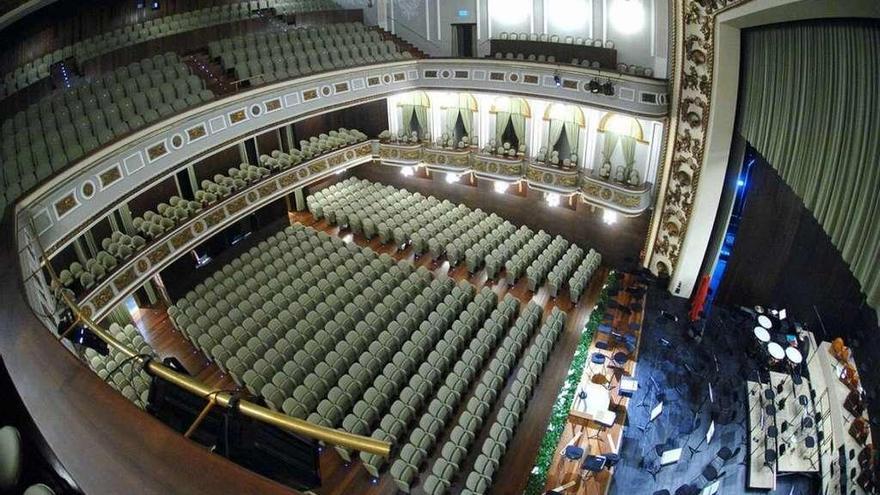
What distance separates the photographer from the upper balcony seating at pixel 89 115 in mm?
8328

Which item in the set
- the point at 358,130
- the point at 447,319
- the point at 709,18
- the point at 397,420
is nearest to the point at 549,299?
the point at 447,319

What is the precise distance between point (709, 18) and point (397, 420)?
9.30 meters

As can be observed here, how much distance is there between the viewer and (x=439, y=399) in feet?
29.8

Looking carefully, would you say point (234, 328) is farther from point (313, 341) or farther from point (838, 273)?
point (838, 273)

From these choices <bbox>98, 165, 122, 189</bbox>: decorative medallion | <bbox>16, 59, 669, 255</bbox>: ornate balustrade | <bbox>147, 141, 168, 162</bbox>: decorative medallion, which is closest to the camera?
<bbox>16, 59, 669, 255</bbox>: ornate balustrade

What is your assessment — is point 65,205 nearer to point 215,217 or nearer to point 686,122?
point 215,217

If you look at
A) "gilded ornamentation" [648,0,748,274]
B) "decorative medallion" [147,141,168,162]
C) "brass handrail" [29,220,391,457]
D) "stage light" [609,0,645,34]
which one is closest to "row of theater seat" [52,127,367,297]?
"decorative medallion" [147,141,168,162]

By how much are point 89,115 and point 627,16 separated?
1291 centimetres

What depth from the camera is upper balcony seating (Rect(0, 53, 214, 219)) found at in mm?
8328

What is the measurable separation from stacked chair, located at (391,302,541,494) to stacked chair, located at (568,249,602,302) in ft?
7.00

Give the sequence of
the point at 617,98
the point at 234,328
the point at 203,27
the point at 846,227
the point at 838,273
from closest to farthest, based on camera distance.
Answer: the point at 846,227
the point at 838,273
the point at 234,328
the point at 617,98
the point at 203,27

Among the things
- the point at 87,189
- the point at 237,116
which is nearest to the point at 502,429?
the point at 87,189

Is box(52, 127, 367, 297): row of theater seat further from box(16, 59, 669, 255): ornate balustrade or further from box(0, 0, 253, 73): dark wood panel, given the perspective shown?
box(0, 0, 253, 73): dark wood panel

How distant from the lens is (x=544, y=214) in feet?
49.8
